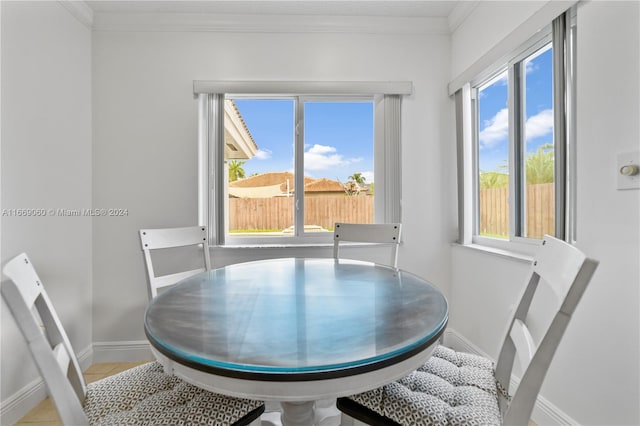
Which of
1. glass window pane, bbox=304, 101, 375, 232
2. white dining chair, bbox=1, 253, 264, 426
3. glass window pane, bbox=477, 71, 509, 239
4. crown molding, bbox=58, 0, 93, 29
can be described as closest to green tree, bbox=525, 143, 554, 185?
glass window pane, bbox=477, 71, 509, 239

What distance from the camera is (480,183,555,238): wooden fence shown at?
169 centimetres

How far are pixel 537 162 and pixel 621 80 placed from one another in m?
0.60

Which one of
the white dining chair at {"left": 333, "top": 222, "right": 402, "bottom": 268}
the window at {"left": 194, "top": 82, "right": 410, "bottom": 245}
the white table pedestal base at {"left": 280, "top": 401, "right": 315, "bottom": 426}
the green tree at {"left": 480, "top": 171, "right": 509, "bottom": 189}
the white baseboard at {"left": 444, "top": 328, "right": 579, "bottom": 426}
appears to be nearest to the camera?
the white table pedestal base at {"left": 280, "top": 401, "right": 315, "bottom": 426}

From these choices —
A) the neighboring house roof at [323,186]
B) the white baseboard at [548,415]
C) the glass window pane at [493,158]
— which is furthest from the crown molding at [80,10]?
the white baseboard at [548,415]

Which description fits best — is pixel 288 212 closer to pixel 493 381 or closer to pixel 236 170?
pixel 236 170

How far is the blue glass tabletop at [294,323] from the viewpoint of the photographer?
0.67 meters

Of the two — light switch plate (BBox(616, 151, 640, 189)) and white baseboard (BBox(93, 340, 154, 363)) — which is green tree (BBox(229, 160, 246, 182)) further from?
light switch plate (BBox(616, 151, 640, 189))

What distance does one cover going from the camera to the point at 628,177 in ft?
3.84

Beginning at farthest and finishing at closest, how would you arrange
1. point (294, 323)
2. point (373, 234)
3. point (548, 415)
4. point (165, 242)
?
point (373, 234)
point (165, 242)
point (548, 415)
point (294, 323)

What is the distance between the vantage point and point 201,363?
2.19ft

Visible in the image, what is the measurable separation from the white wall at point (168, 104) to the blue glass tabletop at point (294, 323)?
3.98 feet

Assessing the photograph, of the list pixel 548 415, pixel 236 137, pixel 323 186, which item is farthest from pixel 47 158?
pixel 548 415

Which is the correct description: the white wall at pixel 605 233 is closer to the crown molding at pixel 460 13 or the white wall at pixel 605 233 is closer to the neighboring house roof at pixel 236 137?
the crown molding at pixel 460 13

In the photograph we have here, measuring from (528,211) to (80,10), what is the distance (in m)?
3.25
